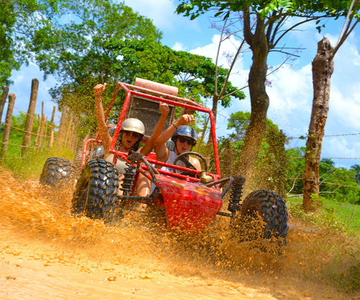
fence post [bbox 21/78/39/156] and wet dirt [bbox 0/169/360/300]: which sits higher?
fence post [bbox 21/78/39/156]

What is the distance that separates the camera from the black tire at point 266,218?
3.87m

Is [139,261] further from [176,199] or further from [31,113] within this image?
[31,113]

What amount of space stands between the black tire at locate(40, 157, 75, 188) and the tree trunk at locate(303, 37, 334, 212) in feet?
15.9

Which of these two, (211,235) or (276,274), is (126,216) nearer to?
(211,235)

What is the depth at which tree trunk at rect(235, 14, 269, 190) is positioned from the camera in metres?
9.44

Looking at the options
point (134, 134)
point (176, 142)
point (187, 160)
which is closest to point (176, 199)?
point (187, 160)

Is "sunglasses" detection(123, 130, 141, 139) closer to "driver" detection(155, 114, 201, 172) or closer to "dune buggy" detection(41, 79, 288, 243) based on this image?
"driver" detection(155, 114, 201, 172)

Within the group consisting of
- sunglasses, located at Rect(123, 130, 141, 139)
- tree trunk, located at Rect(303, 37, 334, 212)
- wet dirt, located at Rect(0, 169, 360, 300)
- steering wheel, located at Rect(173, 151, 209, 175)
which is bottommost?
wet dirt, located at Rect(0, 169, 360, 300)

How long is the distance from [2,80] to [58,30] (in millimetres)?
7608

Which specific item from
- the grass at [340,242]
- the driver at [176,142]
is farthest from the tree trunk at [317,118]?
the driver at [176,142]

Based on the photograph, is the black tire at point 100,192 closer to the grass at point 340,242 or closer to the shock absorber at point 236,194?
the shock absorber at point 236,194

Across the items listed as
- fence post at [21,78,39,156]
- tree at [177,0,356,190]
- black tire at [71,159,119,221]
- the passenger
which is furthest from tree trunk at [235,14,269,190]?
black tire at [71,159,119,221]

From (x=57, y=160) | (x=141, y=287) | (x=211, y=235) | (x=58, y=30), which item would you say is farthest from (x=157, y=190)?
(x=58, y=30)

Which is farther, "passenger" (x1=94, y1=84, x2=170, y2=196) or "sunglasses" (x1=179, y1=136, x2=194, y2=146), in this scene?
"sunglasses" (x1=179, y1=136, x2=194, y2=146)
